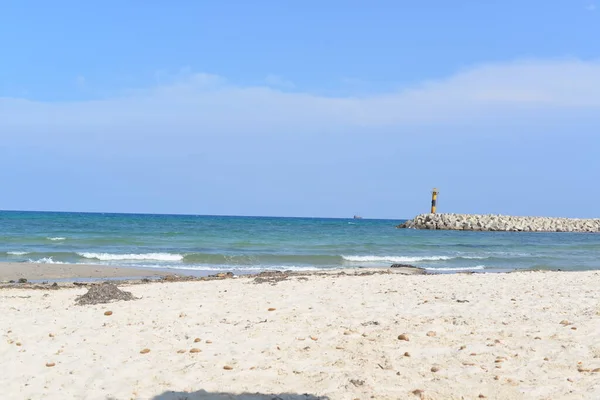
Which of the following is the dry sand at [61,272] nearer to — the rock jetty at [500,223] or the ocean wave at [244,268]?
the ocean wave at [244,268]

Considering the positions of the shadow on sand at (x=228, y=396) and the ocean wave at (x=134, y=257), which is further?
the ocean wave at (x=134, y=257)

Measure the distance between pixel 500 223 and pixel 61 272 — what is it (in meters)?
48.6

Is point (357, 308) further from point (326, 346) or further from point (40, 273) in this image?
point (40, 273)

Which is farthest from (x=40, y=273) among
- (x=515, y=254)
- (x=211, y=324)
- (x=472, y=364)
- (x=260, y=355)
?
(x=515, y=254)

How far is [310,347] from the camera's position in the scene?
6266mm

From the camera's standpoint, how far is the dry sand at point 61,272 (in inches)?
621

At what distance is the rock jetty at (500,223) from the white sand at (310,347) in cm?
4956

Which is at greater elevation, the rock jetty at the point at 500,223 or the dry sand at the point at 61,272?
the rock jetty at the point at 500,223

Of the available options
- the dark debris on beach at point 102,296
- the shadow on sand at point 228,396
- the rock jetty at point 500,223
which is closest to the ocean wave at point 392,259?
the dark debris on beach at point 102,296

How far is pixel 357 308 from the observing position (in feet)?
27.5

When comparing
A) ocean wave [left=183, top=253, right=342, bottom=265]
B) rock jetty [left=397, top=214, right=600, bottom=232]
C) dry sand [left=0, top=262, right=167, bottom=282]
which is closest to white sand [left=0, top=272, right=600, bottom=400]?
dry sand [left=0, top=262, right=167, bottom=282]

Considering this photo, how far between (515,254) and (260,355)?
24.1 meters

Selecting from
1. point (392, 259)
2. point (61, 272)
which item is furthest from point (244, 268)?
point (392, 259)

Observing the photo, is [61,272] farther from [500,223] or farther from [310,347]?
[500,223]
